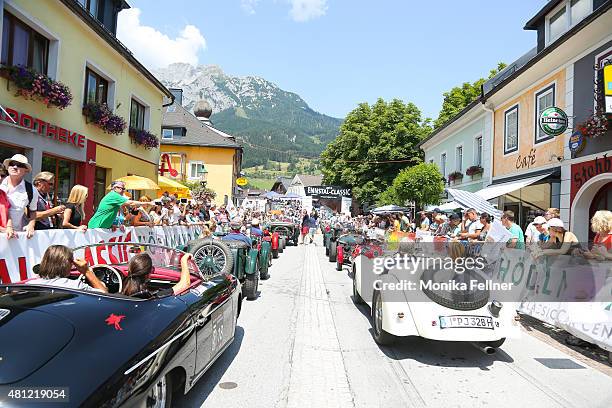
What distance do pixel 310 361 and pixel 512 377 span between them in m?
2.07

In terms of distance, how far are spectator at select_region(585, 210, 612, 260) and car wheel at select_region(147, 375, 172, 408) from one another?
532cm

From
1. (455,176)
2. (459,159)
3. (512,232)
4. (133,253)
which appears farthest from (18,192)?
(459,159)

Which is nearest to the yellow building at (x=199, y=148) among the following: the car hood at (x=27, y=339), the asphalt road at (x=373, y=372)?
the asphalt road at (x=373, y=372)

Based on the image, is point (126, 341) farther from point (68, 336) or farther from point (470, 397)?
point (470, 397)

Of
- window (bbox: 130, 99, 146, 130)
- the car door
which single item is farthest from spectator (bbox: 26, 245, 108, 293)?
window (bbox: 130, 99, 146, 130)

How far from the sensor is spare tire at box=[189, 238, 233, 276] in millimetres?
7152

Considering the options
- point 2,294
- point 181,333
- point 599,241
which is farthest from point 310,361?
point 599,241

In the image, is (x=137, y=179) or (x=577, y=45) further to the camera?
(x=137, y=179)

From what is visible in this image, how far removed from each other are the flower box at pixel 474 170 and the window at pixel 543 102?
→ 4429mm

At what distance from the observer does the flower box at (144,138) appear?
15852mm

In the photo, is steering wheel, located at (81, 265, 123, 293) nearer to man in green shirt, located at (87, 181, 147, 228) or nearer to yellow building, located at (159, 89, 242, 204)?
man in green shirt, located at (87, 181, 147, 228)

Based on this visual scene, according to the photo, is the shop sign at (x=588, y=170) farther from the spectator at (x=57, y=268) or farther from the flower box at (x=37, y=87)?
the flower box at (x=37, y=87)

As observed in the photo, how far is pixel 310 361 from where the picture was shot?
4.68 meters

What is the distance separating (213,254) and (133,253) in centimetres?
307
